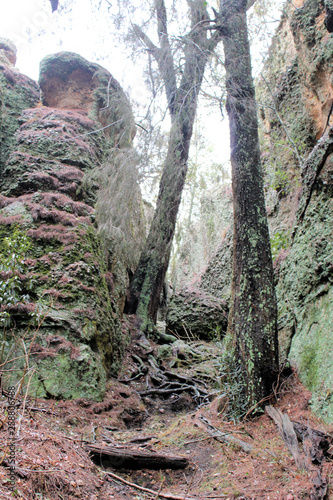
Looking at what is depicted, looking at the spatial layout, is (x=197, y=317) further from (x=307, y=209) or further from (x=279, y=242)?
(x=307, y=209)

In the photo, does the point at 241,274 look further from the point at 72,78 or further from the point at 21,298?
the point at 72,78

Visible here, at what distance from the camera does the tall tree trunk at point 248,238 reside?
149 inches

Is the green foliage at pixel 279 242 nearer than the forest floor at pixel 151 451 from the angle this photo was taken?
No

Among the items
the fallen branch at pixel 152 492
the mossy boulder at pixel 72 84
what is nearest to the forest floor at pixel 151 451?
the fallen branch at pixel 152 492

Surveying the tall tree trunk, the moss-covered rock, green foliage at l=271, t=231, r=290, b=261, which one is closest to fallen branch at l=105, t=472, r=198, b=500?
the tall tree trunk

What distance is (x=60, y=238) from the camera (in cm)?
584

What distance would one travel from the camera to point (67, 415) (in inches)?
149

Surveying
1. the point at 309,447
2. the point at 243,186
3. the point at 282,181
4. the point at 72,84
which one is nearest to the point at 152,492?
the point at 309,447

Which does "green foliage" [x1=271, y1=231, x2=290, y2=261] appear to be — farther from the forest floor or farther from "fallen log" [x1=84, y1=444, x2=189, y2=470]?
"fallen log" [x1=84, y1=444, x2=189, y2=470]

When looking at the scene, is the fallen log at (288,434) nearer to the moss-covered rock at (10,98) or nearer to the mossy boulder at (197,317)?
the mossy boulder at (197,317)

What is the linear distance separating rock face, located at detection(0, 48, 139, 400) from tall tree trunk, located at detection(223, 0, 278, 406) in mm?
2100

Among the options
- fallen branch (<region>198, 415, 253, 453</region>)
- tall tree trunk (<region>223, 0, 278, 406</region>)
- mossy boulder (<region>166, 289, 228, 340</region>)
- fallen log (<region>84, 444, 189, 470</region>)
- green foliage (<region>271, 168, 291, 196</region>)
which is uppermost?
green foliage (<region>271, 168, 291, 196</region>)

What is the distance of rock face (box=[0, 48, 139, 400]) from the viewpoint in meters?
4.39

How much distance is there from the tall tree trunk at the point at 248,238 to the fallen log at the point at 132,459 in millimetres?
1175
